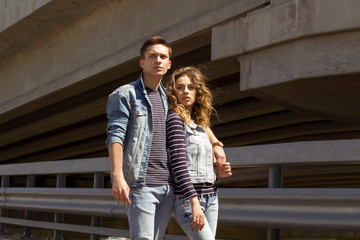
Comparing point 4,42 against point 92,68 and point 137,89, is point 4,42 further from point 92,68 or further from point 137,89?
point 137,89

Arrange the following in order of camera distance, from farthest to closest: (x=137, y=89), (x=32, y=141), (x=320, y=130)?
(x=32, y=141), (x=320, y=130), (x=137, y=89)

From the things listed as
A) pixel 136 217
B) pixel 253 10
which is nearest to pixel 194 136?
pixel 136 217

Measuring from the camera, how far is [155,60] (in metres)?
3.57

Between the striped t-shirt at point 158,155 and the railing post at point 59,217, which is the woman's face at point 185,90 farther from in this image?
the railing post at point 59,217

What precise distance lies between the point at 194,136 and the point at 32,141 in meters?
19.7

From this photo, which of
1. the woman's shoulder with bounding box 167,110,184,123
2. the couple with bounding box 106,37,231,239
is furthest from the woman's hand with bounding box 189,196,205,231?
the woman's shoulder with bounding box 167,110,184,123

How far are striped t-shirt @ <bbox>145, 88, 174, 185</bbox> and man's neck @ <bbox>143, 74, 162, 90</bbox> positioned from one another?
0.10 meters

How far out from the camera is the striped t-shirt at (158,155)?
3.42 m

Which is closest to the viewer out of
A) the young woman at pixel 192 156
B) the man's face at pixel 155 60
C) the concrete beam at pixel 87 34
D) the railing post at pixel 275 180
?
the young woman at pixel 192 156

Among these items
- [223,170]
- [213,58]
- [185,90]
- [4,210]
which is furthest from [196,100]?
[4,210]

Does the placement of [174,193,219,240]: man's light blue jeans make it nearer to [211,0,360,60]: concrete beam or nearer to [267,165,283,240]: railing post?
[267,165,283,240]: railing post

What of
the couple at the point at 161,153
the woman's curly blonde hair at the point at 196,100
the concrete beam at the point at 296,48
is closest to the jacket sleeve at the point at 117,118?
the couple at the point at 161,153

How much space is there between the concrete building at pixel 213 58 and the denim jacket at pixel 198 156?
2.55 ft

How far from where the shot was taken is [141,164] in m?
3.42
